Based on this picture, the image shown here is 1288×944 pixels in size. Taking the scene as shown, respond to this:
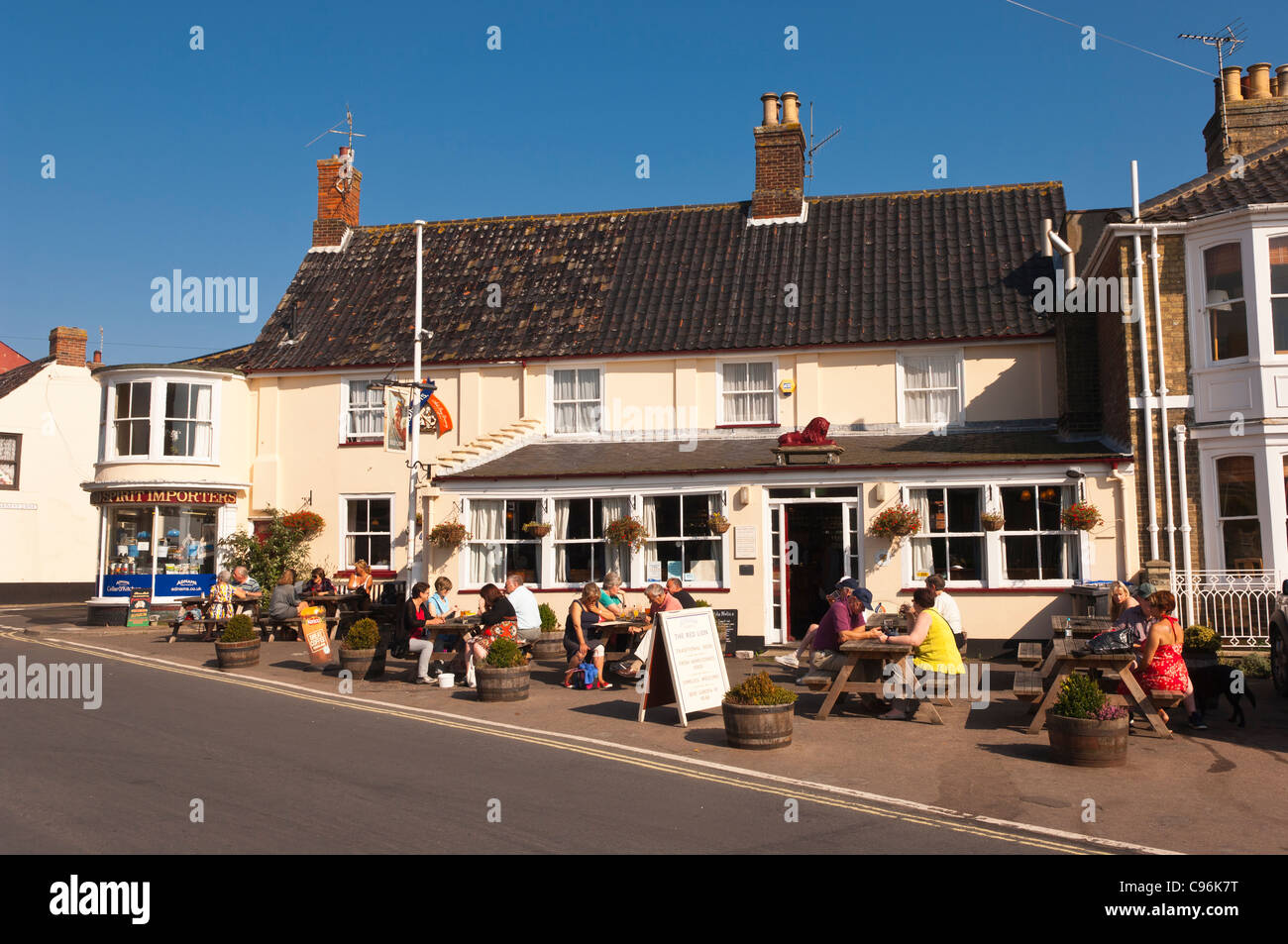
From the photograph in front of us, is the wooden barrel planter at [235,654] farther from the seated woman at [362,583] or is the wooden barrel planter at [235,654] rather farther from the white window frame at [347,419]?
the white window frame at [347,419]

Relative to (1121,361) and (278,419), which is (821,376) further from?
(278,419)

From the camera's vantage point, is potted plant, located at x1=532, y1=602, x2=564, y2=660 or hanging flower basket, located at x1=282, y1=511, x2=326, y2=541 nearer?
potted plant, located at x1=532, y1=602, x2=564, y2=660

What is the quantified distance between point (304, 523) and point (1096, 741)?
1878 centimetres

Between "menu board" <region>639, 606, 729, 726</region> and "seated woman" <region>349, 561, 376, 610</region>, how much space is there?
10589 millimetres

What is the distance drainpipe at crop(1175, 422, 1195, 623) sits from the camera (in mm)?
15586

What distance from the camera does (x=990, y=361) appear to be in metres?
21.2

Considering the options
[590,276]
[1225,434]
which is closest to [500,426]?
[590,276]

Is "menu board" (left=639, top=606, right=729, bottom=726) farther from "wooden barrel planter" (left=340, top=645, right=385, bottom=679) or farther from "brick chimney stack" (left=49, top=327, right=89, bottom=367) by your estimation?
"brick chimney stack" (left=49, top=327, right=89, bottom=367)

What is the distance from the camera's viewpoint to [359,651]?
15195 millimetres

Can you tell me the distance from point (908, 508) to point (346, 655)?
9652mm

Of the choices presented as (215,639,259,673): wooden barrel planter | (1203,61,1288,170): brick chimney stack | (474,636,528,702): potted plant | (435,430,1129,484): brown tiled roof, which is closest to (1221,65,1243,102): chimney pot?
(1203,61,1288,170): brick chimney stack

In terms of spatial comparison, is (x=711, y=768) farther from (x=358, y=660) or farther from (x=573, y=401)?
(x=573, y=401)

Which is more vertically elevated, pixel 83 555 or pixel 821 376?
pixel 821 376
